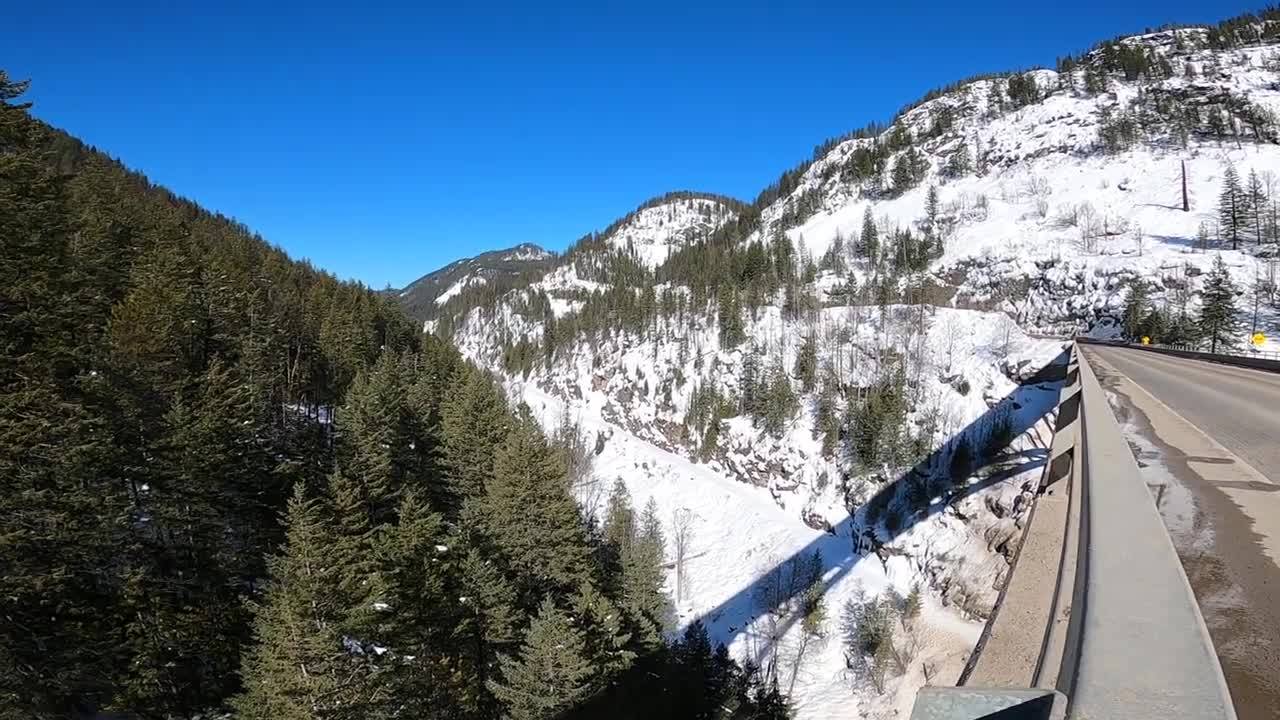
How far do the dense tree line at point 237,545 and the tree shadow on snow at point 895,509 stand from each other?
1344 cm

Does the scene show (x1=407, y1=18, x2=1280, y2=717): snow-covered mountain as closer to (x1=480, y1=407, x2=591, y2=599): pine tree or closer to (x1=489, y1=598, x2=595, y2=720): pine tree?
(x1=480, y1=407, x2=591, y2=599): pine tree

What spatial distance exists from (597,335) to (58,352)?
11661 cm

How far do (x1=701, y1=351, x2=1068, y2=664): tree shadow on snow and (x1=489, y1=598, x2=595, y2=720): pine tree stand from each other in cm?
2737

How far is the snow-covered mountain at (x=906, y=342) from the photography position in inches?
1770

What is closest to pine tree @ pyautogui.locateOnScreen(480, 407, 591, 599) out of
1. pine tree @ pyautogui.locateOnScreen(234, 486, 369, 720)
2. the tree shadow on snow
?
pine tree @ pyautogui.locateOnScreen(234, 486, 369, 720)

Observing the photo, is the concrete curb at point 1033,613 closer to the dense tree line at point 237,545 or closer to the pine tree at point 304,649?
the pine tree at point 304,649

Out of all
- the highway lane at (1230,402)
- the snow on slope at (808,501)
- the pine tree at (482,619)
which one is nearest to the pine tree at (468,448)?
the pine tree at (482,619)

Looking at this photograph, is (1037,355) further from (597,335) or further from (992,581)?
Answer: (597,335)

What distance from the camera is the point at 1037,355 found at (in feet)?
188

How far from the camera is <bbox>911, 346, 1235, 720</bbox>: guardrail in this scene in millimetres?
1708

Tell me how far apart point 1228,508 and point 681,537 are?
5701 cm

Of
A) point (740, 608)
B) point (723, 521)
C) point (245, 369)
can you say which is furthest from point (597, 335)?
point (245, 369)

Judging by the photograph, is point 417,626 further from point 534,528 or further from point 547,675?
point 534,528

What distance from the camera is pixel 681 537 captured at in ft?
193
